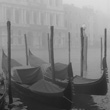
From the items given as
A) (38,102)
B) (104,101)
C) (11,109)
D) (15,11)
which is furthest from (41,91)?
(15,11)

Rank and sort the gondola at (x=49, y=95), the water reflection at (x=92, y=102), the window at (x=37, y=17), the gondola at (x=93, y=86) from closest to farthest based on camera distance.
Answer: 1. the gondola at (x=49, y=95)
2. the water reflection at (x=92, y=102)
3. the gondola at (x=93, y=86)
4. the window at (x=37, y=17)

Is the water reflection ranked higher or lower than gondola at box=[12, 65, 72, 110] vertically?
lower

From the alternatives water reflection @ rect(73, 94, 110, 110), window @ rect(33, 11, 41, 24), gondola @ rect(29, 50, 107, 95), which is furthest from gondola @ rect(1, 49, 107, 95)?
window @ rect(33, 11, 41, 24)

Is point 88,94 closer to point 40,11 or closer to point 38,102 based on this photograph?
point 38,102

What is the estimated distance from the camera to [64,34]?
44781 mm

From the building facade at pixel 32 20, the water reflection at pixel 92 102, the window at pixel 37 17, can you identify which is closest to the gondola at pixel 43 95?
the water reflection at pixel 92 102

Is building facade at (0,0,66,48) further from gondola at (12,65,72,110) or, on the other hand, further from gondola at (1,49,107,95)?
gondola at (12,65,72,110)

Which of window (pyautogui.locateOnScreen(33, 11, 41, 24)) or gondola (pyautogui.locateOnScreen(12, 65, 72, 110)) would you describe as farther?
window (pyautogui.locateOnScreen(33, 11, 41, 24))

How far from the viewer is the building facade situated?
36906mm

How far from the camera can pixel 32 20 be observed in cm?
4106

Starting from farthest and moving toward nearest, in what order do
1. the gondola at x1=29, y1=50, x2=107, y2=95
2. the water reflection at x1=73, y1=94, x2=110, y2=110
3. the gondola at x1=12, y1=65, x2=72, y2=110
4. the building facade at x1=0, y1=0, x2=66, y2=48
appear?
the building facade at x1=0, y1=0, x2=66, y2=48 < the gondola at x1=29, y1=50, x2=107, y2=95 < the water reflection at x1=73, y1=94, x2=110, y2=110 < the gondola at x1=12, y1=65, x2=72, y2=110

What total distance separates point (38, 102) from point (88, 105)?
176 cm

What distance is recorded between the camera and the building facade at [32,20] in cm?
3691

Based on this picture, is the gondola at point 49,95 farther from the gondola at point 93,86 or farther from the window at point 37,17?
the window at point 37,17
